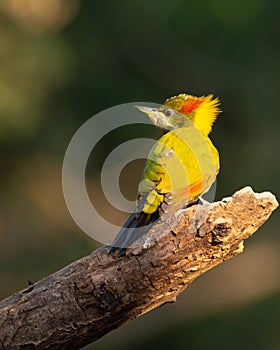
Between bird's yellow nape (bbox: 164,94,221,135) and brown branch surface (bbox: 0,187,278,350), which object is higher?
bird's yellow nape (bbox: 164,94,221,135)

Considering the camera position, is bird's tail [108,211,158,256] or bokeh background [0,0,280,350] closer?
bird's tail [108,211,158,256]

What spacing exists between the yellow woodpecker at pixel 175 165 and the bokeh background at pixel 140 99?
433 cm

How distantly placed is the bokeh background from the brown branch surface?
197 inches

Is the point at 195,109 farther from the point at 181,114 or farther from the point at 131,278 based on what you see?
the point at 131,278

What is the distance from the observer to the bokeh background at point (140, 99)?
8.51 m

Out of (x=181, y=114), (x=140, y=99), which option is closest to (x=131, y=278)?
(x=181, y=114)

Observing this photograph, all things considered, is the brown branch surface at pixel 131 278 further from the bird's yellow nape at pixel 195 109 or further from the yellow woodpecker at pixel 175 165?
the bird's yellow nape at pixel 195 109

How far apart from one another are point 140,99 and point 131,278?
577 cm

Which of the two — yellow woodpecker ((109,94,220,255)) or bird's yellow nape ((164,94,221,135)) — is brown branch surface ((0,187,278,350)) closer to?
yellow woodpecker ((109,94,220,255))

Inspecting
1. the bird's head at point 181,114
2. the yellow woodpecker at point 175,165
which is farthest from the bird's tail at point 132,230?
the bird's head at point 181,114

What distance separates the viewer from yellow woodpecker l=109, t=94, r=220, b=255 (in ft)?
11.5

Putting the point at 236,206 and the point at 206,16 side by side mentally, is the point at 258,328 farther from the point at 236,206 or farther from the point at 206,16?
the point at 236,206

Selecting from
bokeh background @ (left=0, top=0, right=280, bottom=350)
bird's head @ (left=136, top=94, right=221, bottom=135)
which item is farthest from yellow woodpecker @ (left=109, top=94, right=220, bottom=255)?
bokeh background @ (left=0, top=0, right=280, bottom=350)

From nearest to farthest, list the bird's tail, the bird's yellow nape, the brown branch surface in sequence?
the brown branch surface, the bird's tail, the bird's yellow nape
